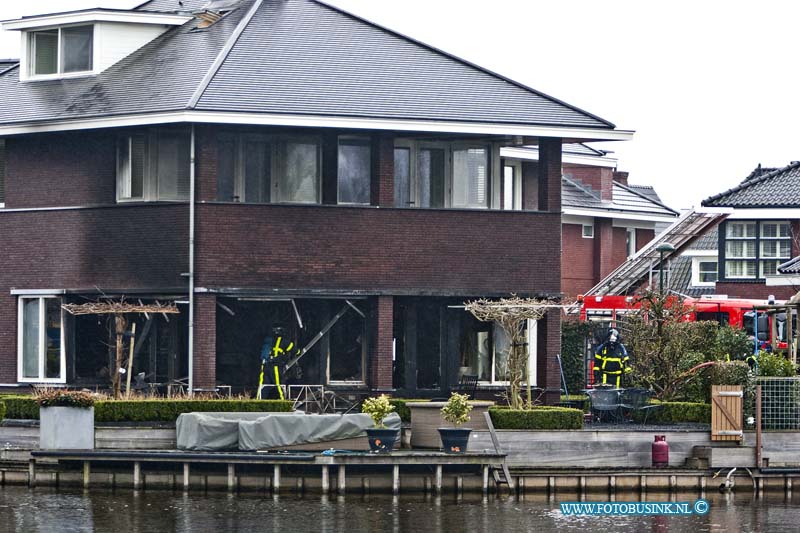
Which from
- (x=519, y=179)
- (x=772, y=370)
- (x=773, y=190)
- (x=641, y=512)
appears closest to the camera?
(x=641, y=512)

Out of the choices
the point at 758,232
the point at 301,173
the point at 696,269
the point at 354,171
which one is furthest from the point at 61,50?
the point at 696,269

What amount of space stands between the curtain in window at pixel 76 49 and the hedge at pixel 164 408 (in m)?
11.4

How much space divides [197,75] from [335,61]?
12.5 feet

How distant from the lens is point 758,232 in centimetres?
6309

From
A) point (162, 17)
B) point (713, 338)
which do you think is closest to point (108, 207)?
point (162, 17)

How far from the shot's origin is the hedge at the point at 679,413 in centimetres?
4362

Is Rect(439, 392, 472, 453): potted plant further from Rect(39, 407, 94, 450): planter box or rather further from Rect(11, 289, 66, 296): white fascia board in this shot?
Rect(11, 289, 66, 296): white fascia board

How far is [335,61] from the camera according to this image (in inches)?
1879

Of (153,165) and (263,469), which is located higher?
(153,165)

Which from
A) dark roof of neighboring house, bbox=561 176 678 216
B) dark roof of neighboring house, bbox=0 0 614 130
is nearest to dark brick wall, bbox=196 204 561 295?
dark roof of neighboring house, bbox=0 0 614 130

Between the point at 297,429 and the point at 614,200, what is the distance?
109 feet

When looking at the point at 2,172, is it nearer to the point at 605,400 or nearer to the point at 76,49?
the point at 76,49

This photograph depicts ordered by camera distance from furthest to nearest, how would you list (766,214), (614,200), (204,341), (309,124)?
(614,200), (766,214), (204,341), (309,124)

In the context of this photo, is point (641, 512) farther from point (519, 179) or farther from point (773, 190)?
point (773, 190)
